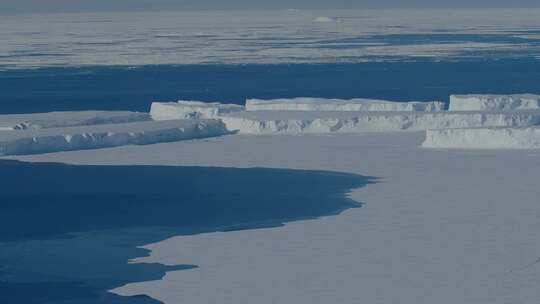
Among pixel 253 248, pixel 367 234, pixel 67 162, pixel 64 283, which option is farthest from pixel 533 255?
pixel 67 162

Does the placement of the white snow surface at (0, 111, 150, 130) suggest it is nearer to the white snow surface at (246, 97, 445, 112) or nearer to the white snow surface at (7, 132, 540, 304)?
the white snow surface at (246, 97, 445, 112)

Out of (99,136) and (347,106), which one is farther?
(347,106)

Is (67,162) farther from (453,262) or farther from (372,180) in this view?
(453,262)

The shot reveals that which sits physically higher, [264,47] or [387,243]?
[264,47]

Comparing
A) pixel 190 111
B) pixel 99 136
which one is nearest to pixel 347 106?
pixel 190 111

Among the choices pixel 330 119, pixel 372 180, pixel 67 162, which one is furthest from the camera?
pixel 330 119

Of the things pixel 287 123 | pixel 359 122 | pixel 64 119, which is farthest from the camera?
pixel 64 119

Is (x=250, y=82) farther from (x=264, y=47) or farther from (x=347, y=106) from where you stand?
(x=264, y=47)
